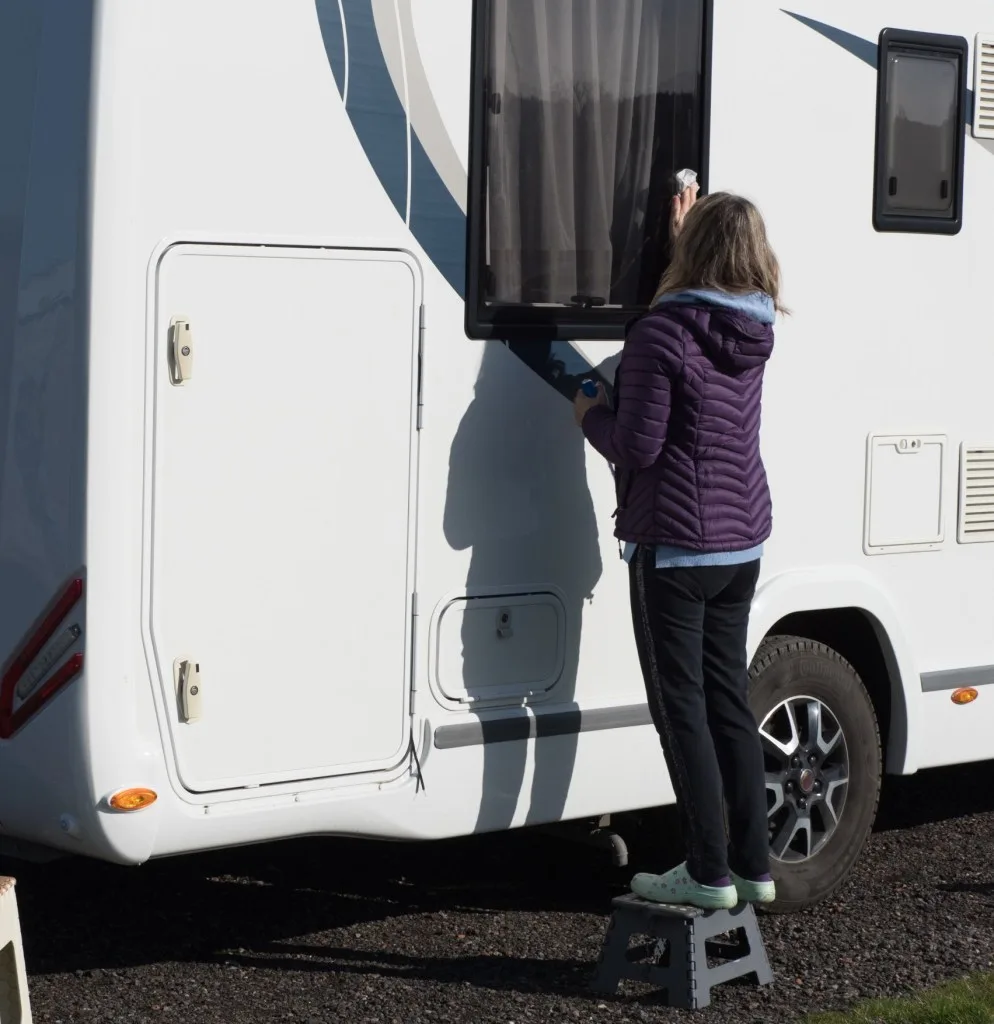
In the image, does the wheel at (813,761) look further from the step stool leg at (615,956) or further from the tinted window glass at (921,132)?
the tinted window glass at (921,132)

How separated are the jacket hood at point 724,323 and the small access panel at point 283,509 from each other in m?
0.67

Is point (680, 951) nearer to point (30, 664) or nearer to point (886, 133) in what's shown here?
point (30, 664)

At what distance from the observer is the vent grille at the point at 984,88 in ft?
18.6

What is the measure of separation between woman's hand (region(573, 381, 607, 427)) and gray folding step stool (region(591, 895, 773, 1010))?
123 centimetres

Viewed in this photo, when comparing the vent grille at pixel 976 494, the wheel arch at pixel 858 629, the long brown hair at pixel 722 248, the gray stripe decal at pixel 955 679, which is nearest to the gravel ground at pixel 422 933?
the wheel arch at pixel 858 629

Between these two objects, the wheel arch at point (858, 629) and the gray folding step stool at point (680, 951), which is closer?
the gray folding step stool at point (680, 951)

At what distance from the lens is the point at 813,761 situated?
542 cm

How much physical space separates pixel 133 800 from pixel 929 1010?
1959 millimetres

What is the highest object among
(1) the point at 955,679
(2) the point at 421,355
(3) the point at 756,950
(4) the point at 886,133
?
(4) the point at 886,133

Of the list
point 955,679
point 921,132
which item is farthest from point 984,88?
point 955,679

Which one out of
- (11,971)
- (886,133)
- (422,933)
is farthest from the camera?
(886,133)

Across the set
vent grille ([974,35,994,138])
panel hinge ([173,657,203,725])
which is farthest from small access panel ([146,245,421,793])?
vent grille ([974,35,994,138])

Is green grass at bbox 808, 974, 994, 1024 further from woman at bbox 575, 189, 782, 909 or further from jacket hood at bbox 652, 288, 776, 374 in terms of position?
jacket hood at bbox 652, 288, 776, 374

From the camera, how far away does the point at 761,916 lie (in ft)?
17.7
